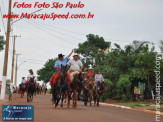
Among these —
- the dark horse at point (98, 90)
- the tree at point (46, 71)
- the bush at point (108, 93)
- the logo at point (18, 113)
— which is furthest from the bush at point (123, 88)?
the tree at point (46, 71)

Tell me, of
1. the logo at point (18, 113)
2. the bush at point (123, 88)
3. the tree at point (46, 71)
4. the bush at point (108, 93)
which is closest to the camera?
the logo at point (18, 113)

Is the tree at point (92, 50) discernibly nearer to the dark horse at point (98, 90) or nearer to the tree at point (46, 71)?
the dark horse at point (98, 90)

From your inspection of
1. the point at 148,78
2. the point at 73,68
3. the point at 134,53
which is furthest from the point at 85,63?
the point at 73,68

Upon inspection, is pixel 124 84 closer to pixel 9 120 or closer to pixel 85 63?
pixel 9 120

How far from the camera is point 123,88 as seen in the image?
33469 mm

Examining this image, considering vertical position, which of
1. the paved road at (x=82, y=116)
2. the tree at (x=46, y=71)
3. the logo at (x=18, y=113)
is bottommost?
the paved road at (x=82, y=116)

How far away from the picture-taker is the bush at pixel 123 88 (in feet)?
108

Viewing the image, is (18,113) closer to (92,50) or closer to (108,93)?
(108,93)

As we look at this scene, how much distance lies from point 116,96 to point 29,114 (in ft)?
87.7

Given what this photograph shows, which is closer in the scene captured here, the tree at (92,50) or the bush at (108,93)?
the bush at (108,93)

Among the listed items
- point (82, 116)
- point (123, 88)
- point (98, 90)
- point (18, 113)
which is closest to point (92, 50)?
point (123, 88)

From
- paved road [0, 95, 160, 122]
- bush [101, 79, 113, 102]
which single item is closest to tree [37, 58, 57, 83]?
bush [101, 79, 113, 102]

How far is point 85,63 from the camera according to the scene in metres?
66.3

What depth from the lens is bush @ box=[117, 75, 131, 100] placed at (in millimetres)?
32969
